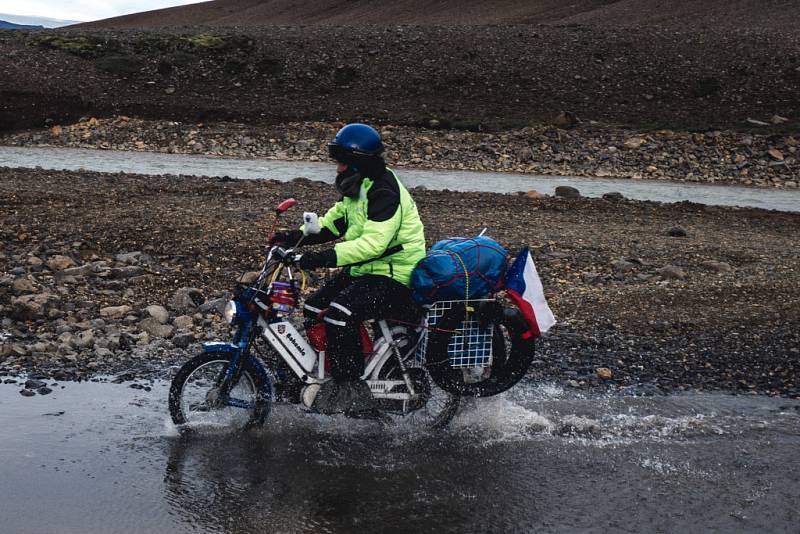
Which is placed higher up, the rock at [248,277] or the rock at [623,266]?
the rock at [248,277]

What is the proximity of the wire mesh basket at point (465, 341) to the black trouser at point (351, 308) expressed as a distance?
181 millimetres

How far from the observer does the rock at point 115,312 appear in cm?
1026

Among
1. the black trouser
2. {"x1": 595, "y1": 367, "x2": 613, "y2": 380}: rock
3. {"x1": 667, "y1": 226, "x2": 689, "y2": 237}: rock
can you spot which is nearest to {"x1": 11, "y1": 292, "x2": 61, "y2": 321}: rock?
the black trouser

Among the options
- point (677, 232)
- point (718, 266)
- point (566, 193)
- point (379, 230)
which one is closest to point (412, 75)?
point (566, 193)

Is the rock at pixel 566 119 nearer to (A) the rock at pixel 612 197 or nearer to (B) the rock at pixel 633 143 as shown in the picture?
(B) the rock at pixel 633 143

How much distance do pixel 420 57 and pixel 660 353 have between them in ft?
126

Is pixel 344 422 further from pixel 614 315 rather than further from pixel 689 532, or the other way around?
pixel 614 315

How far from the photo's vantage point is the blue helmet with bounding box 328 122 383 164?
6.71m

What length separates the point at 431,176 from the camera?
26828 mm

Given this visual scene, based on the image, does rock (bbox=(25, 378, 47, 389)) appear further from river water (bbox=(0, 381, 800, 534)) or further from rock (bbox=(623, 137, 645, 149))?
rock (bbox=(623, 137, 645, 149))

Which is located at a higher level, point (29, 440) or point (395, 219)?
point (395, 219)

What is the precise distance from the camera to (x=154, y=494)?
6.43 m

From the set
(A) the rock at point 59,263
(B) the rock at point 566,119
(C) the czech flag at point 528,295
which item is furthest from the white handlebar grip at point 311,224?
(B) the rock at point 566,119

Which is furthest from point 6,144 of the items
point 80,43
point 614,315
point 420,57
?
point 614,315
